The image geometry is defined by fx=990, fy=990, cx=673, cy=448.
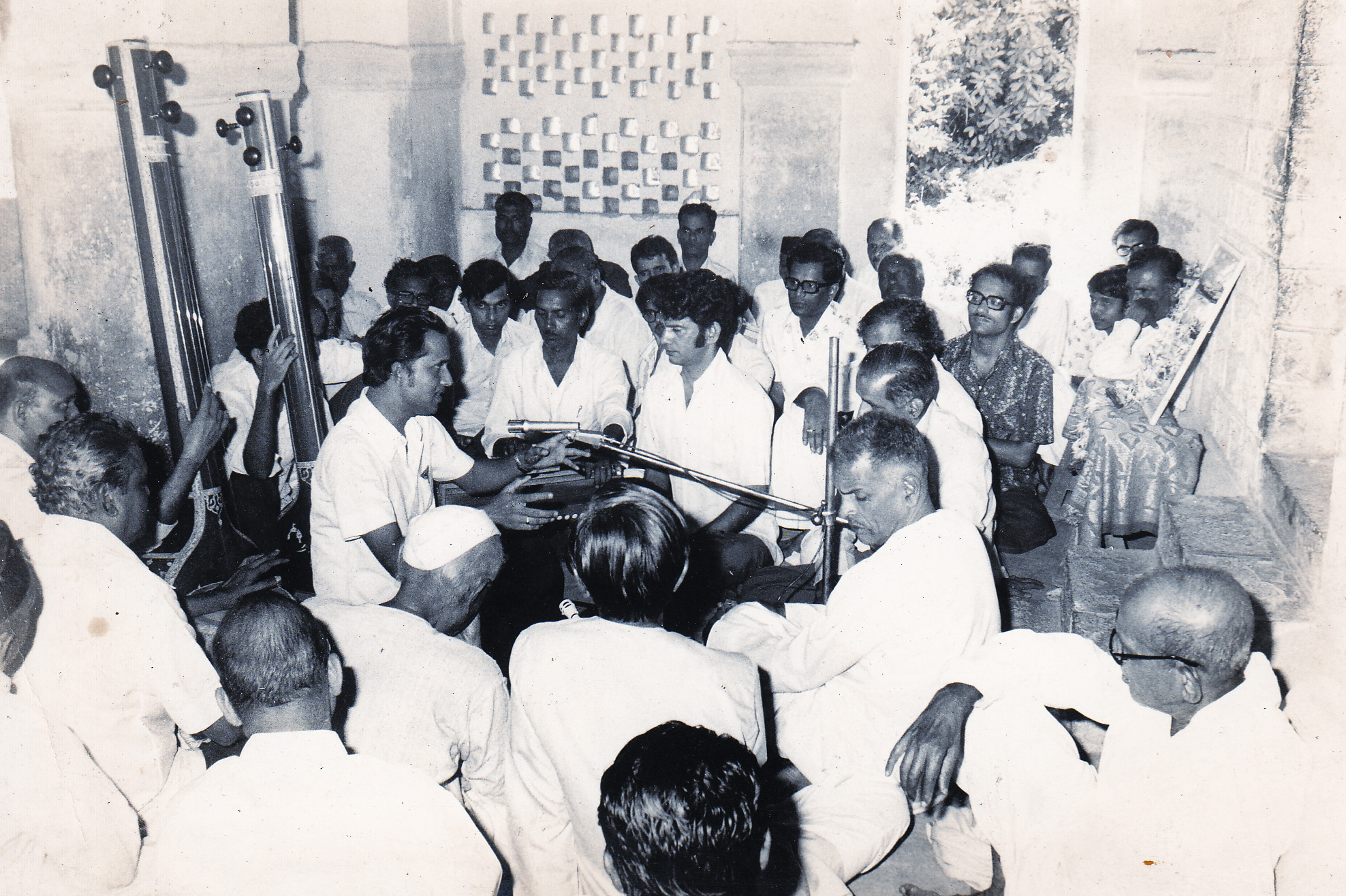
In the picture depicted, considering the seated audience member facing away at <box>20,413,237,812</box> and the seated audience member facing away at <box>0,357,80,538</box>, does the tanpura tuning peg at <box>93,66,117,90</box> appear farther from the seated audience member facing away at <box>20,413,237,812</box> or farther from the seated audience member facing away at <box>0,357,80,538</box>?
the seated audience member facing away at <box>20,413,237,812</box>

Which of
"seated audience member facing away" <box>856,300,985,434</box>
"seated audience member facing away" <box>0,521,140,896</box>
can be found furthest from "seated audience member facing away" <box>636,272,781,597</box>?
"seated audience member facing away" <box>0,521,140,896</box>

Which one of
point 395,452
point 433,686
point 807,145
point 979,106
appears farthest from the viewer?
point 807,145

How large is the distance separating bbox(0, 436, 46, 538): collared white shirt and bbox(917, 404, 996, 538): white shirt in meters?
2.74

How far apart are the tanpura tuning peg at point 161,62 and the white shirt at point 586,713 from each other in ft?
10.2

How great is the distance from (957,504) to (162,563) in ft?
9.15

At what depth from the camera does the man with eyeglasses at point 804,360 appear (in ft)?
12.9

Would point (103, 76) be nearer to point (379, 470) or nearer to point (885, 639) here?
point (379, 470)

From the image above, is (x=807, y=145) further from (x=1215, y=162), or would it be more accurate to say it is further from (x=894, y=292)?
(x=1215, y=162)

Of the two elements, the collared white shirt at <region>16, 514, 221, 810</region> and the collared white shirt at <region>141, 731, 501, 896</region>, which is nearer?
the collared white shirt at <region>141, 731, 501, 896</region>

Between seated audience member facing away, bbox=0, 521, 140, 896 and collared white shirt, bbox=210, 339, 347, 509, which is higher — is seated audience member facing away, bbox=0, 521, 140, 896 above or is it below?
below

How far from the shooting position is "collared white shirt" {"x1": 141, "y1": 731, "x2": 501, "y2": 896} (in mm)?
1715

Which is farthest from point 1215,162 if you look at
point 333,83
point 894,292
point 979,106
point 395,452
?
point 333,83

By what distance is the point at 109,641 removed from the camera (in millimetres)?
2266

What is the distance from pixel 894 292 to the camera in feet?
16.7
